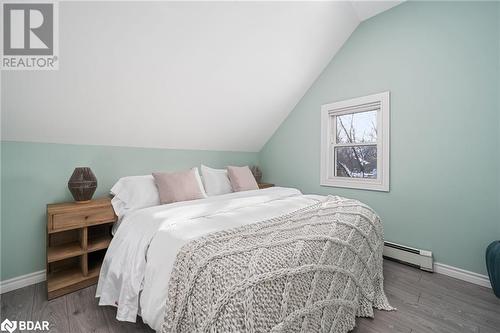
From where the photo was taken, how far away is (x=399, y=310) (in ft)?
5.11

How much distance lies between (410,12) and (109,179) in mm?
3724

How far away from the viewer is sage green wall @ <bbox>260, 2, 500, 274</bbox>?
1.92 metres

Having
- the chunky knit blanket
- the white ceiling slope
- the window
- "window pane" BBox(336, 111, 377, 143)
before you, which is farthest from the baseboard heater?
the white ceiling slope

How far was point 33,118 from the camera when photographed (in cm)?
177

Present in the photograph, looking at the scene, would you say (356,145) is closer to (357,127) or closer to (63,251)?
(357,127)

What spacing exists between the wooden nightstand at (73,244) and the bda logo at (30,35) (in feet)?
3.58

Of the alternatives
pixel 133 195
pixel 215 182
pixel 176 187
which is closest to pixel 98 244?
pixel 133 195

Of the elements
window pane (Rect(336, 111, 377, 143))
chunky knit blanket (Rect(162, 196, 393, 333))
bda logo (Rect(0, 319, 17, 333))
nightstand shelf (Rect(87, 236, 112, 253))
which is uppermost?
window pane (Rect(336, 111, 377, 143))

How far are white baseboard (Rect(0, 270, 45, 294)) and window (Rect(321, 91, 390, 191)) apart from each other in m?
3.23

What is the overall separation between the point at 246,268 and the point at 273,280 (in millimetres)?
120

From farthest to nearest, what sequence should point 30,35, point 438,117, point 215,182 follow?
point 215,182
point 438,117
point 30,35

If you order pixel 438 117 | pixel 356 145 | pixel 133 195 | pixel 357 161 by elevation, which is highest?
pixel 438 117

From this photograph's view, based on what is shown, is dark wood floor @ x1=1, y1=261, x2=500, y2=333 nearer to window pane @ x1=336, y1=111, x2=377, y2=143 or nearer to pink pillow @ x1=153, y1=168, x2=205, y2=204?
pink pillow @ x1=153, y1=168, x2=205, y2=204

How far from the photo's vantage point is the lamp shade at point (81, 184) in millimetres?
1879
